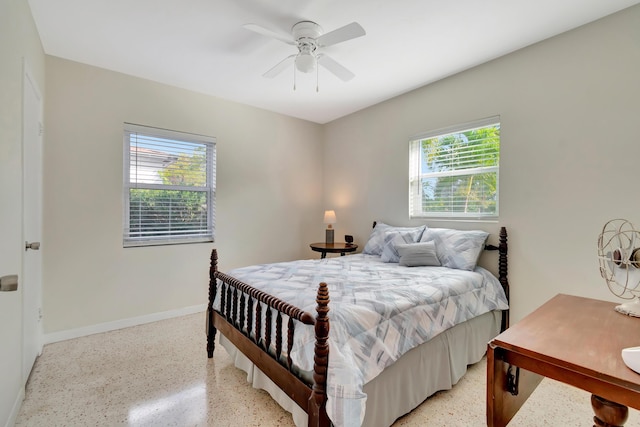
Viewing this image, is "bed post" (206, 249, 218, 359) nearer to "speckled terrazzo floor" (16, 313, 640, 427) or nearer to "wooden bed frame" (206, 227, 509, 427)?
"wooden bed frame" (206, 227, 509, 427)

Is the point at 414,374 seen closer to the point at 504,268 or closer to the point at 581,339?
the point at 581,339

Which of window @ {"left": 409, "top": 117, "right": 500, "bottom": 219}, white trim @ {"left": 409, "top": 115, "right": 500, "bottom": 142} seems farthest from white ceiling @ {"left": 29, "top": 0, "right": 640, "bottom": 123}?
window @ {"left": 409, "top": 117, "right": 500, "bottom": 219}

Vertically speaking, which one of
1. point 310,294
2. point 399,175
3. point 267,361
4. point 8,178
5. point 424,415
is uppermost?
point 399,175

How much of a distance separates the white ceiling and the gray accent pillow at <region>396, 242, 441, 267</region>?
1.75m

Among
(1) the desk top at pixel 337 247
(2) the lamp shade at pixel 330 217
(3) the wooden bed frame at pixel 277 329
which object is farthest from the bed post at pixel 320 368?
(2) the lamp shade at pixel 330 217

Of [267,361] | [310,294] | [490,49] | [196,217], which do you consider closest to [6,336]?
[267,361]

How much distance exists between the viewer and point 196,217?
3.64 metres

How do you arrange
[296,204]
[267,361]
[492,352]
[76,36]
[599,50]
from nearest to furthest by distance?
[492,352]
[267,361]
[599,50]
[76,36]
[296,204]

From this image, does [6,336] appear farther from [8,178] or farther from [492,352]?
[492,352]

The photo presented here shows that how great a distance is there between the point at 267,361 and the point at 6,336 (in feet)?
4.53

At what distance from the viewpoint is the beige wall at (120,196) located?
9.08ft

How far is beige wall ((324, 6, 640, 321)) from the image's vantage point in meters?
2.11

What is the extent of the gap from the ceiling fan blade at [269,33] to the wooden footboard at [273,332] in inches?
67.1

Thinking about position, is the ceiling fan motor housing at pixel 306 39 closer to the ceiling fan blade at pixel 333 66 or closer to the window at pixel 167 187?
the ceiling fan blade at pixel 333 66
